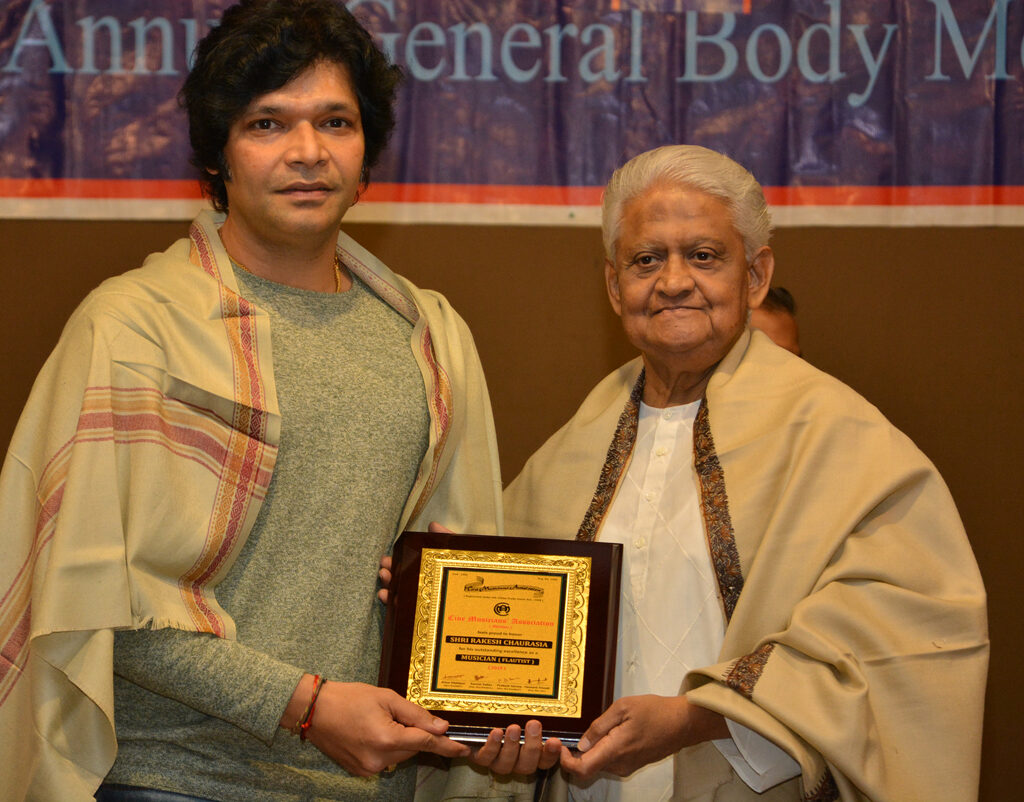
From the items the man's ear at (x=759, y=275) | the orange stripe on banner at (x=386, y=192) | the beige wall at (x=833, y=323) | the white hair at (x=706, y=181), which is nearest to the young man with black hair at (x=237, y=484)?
the white hair at (x=706, y=181)

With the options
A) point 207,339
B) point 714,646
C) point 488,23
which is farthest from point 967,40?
point 207,339

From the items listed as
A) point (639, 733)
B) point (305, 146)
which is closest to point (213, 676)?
point (639, 733)

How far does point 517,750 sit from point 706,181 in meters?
1.07

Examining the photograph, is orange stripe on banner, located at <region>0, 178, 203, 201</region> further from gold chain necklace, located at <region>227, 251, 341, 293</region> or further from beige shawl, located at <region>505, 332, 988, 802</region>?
beige shawl, located at <region>505, 332, 988, 802</region>

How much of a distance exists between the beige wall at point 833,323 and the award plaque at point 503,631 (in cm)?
146

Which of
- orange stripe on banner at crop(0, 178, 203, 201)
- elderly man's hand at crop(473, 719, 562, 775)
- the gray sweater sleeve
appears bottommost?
elderly man's hand at crop(473, 719, 562, 775)

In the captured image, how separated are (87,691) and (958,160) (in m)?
2.65

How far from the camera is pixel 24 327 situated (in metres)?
3.43

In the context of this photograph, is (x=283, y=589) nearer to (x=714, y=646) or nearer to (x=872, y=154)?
(x=714, y=646)

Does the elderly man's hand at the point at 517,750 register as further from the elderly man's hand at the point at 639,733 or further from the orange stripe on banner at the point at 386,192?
the orange stripe on banner at the point at 386,192

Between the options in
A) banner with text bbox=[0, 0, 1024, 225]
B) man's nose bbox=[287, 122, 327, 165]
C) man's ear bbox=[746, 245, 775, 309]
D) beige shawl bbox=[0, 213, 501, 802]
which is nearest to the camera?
beige shawl bbox=[0, 213, 501, 802]

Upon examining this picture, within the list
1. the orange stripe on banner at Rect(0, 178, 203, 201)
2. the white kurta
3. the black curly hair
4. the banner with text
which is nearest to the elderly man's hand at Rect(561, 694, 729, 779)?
the white kurta

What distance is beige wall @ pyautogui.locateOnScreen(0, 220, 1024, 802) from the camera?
338cm

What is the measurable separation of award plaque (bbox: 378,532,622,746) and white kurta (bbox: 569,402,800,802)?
13cm
